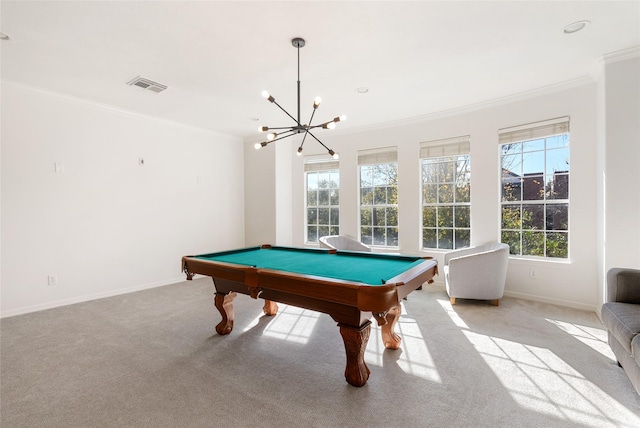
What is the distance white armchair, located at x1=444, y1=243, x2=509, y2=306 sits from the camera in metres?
3.65

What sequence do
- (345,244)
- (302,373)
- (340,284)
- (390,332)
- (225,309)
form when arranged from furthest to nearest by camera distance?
(345,244) < (225,309) < (390,332) < (302,373) < (340,284)

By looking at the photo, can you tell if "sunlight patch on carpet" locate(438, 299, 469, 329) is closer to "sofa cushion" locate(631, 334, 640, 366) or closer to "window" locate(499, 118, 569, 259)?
"window" locate(499, 118, 569, 259)

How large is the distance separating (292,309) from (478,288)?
7.75 ft

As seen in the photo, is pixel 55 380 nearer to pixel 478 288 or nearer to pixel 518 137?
pixel 478 288

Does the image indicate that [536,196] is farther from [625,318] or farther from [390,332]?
Result: [390,332]

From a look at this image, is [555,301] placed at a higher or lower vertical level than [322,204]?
lower

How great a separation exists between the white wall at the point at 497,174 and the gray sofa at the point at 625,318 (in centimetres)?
151

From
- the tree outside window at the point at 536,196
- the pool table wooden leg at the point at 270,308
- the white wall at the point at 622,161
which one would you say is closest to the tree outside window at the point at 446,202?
the tree outside window at the point at 536,196

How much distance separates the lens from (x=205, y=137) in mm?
5688

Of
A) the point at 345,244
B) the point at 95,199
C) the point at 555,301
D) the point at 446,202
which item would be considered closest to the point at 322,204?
the point at 345,244

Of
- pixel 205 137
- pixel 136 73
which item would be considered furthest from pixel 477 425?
pixel 205 137

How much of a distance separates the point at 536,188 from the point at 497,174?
0.51 m

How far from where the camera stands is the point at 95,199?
426 centimetres

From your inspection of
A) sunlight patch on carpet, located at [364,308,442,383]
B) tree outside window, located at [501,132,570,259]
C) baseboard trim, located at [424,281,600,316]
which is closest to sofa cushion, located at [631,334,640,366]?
sunlight patch on carpet, located at [364,308,442,383]
